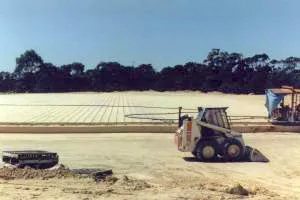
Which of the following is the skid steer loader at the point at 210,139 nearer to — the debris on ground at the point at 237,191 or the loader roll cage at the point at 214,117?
the loader roll cage at the point at 214,117

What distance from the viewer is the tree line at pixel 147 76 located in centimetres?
9225

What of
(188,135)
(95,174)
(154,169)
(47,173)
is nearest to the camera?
(47,173)

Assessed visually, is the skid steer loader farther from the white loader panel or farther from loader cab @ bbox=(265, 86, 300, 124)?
loader cab @ bbox=(265, 86, 300, 124)

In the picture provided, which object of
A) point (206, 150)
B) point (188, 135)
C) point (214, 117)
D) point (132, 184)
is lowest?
point (132, 184)

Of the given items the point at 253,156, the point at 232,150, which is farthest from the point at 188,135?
the point at 253,156

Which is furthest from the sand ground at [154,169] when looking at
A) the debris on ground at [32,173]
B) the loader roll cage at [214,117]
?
the loader roll cage at [214,117]

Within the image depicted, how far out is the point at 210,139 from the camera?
1923 centimetres

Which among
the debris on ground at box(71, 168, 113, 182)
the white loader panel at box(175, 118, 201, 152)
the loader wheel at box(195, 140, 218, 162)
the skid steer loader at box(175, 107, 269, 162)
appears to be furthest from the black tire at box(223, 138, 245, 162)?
the debris on ground at box(71, 168, 113, 182)

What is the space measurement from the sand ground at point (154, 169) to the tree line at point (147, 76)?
63217mm

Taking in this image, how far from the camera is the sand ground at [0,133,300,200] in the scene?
12.0 m

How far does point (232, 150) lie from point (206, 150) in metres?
0.76

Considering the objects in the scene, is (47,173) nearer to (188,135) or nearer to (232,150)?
(188,135)

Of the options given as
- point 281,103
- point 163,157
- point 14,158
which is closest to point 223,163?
point 163,157

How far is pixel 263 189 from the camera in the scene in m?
13.8
